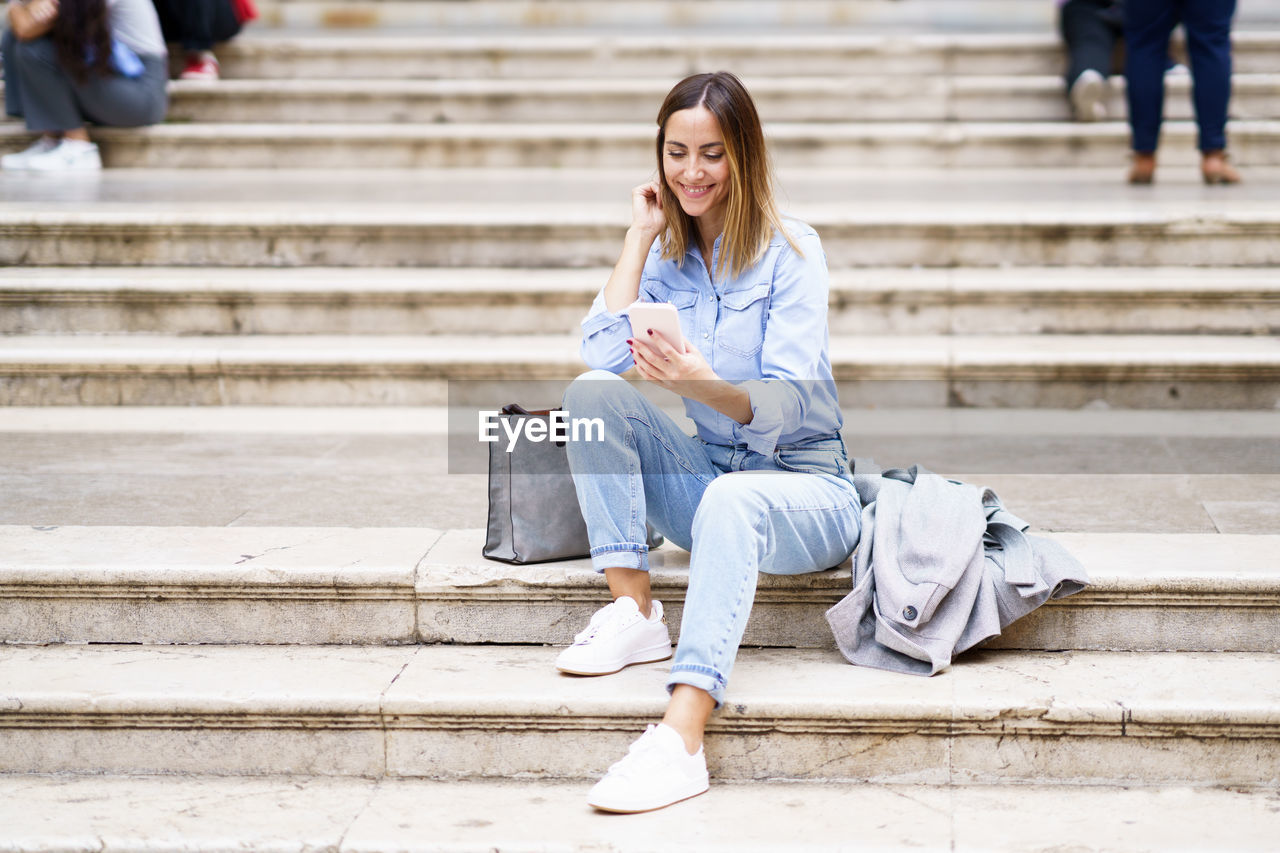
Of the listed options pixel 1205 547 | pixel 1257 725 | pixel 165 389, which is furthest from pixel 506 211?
pixel 1257 725

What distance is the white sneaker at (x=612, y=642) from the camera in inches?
110

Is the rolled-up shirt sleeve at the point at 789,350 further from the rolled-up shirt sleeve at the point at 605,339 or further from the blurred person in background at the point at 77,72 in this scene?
the blurred person in background at the point at 77,72

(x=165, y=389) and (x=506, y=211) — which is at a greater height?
(x=506, y=211)

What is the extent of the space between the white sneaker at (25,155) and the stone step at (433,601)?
3917 mm

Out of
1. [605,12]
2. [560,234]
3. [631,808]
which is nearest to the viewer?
[631,808]

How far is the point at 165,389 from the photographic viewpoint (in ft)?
15.4

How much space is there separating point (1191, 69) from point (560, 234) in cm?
288

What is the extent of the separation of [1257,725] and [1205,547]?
1.82 ft

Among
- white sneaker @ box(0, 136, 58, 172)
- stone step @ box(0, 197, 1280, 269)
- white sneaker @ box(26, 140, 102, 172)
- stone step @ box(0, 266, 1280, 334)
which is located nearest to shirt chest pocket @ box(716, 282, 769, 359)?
stone step @ box(0, 266, 1280, 334)

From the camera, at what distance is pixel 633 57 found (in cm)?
724

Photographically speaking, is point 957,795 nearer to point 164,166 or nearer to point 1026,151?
point 1026,151

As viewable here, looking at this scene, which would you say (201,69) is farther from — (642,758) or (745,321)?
(642,758)

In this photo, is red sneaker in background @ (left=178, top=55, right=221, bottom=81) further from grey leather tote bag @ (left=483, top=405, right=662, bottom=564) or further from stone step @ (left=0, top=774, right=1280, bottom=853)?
stone step @ (left=0, top=774, right=1280, bottom=853)

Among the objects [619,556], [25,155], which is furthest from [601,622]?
[25,155]
